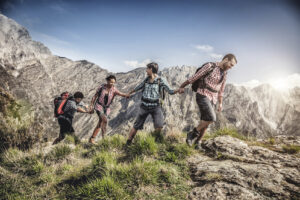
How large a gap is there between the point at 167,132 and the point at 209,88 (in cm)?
212

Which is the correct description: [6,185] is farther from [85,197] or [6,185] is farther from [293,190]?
[293,190]

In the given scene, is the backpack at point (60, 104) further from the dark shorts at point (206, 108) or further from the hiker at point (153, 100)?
the dark shorts at point (206, 108)

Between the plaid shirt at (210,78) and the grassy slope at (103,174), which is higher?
the plaid shirt at (210,78)

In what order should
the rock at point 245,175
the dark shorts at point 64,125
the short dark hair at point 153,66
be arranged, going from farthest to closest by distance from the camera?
the dark shorts at point 64,125, the short dark hair at point 153,66, the rock at point 245,175

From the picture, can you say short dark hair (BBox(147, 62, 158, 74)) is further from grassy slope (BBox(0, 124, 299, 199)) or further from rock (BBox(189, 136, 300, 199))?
rock (BBox(189, 136, 300, 199))

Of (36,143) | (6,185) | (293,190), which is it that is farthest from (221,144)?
(36,143)

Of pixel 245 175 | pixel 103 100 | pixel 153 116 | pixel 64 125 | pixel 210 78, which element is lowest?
pixel 64 125

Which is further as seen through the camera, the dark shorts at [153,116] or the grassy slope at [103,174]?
the dark shorts at [153,116]

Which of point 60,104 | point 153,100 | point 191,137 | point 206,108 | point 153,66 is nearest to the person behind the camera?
point 206,108

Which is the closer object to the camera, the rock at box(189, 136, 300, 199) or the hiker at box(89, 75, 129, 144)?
the rock at box(189, 136, 300, 199)

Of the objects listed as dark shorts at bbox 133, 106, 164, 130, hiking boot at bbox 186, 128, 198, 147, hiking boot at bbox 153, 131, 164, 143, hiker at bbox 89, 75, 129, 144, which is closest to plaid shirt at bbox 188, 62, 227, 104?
hiking boot at bbox 186, 128, 198, 147

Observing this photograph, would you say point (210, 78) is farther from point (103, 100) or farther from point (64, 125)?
point (64, 125)

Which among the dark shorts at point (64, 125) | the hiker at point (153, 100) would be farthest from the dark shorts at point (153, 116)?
the dark shorts at point (64, 125)

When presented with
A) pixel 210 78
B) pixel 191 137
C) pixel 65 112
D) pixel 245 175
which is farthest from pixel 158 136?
pixel 65 112
